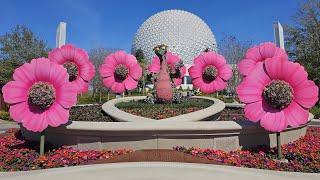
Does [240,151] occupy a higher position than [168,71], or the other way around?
[168,71]

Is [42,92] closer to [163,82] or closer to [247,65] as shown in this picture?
[163,82]

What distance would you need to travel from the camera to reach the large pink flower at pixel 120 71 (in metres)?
11.4

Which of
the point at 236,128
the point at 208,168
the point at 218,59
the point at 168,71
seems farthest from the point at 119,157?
the point at 218,59

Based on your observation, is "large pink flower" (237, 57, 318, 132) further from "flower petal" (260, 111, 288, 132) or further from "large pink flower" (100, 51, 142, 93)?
"large pink flower" (100, 51, 142, 93)

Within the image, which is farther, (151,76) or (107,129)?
(151,76)

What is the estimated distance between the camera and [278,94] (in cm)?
693

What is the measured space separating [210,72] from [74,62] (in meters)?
4.26

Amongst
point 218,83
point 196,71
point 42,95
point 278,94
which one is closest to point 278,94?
point 278,94

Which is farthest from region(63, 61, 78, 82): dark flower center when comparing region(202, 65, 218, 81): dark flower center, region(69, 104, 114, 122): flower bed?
region(202, 65, 218, 81): dark flower center

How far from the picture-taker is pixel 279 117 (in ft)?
23.0

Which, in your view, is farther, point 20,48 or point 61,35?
point 20,48

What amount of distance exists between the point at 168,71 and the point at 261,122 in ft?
14.6

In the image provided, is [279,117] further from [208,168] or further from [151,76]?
[151,76]

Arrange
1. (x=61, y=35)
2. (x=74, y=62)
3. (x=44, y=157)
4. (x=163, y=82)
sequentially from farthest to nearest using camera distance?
(x=61, y=35) → (x=163, y=82) → (x=74, y=62) → (x=44, y=157)
